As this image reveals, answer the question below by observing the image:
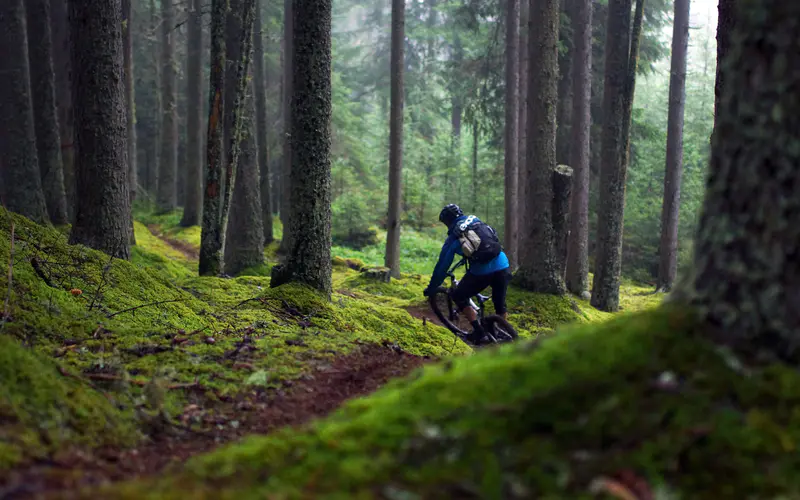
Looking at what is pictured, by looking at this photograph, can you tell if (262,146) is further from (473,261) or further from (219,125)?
(473,261)

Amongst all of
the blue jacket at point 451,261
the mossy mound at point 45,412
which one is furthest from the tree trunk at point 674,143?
the mossy mound at point 45,412

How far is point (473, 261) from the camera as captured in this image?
9227mm

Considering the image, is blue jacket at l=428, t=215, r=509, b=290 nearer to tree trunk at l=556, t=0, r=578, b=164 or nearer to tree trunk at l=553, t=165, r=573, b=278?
tree trunk at l=553, t=165, r=573, b=278

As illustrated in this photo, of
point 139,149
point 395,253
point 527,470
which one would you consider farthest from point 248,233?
point 139,149

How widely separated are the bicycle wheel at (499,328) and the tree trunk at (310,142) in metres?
2.60

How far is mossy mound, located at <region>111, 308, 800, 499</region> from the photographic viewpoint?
210 centimetres

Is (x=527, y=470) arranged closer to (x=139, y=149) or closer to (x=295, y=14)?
(x=295, y=14)

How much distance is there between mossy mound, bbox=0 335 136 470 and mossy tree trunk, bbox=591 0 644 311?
43.7ft

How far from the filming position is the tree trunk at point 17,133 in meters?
12.1

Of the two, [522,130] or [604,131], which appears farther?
[522,130]

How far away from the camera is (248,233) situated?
50.9ft

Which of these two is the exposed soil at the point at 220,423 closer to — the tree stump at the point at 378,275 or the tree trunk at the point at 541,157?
the tree trunk at the point at 541,157

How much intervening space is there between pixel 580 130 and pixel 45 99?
1315cm

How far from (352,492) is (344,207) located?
2595 cm
